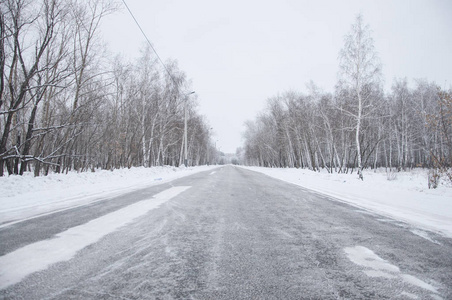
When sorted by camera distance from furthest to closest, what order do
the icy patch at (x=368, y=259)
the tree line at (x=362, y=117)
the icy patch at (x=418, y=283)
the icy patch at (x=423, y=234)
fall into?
the tree line at (x=362, y=117) → the icy patch at (x=423, y=234) → the icy patch at (x=368, y=259) → the icy patch at (x=418, y=283)

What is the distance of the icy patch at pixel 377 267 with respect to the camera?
1480 mm

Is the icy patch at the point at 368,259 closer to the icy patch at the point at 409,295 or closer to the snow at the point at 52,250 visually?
the icy patch at the point at 409,295

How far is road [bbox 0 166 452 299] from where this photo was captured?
136 centimetres

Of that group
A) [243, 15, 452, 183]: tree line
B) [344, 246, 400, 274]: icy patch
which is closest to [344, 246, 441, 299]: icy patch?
[344, 246, 400, 274]: icy patch

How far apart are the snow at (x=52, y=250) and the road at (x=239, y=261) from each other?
6 cm

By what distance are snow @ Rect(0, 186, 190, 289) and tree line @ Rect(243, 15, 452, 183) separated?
9.43 metres

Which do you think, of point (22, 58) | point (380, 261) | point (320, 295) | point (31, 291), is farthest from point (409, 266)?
point (22, 58)

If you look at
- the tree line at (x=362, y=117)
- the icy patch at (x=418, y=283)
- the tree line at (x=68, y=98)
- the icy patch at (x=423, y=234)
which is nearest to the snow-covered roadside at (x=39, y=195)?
the tree line at (x=68, y=98)

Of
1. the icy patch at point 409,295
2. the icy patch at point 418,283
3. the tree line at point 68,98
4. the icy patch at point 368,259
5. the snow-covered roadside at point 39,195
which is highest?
the tree line at point 68,98

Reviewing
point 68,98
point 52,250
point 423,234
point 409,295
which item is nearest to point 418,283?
point 409,295

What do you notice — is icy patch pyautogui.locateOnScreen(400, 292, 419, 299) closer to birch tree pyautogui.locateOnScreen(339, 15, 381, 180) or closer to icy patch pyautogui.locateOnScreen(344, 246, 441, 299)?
icy patch pyautogui.locateOnScreen(344, 246, 441, 299)

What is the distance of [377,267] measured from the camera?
68.3 inches

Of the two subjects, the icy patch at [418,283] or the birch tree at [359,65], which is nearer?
the icy patch at [418,283]

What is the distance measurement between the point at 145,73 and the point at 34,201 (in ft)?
59.9
